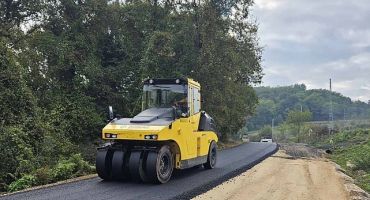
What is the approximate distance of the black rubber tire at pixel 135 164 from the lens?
1034 centimetres

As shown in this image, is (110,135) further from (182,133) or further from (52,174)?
(52,174)

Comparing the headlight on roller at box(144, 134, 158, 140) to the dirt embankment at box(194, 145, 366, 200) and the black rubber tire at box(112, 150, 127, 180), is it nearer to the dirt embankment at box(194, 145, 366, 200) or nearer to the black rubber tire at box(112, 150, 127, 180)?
the black rubber tire at box(112, 150, 127, 180)

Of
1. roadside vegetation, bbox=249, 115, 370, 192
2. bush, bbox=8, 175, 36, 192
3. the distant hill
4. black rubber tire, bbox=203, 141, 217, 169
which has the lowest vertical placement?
roadside vegetation, bbox=249, 115, 370, 192

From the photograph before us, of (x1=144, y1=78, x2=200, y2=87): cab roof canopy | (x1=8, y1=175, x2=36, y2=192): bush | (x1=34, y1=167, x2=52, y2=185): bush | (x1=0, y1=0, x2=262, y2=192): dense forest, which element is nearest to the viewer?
(x1=8, y1=175, x2=36, y2=192): bush

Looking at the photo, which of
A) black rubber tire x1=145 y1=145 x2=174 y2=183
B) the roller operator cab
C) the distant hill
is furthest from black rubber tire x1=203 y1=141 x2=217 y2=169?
the distant hill

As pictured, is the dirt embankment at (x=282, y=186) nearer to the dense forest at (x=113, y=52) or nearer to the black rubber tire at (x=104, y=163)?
the black rubber tire at (x=104, y=163)

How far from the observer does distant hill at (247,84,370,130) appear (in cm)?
11009

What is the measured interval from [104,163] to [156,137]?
163cm

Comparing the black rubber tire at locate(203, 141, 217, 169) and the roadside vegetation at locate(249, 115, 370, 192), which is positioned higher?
the black rubber tire at locate(203, 141, 217, 169)

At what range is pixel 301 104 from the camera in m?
108

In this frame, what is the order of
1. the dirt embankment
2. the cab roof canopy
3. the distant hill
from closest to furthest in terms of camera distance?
the dirt embankment, the cab roof canopy, the distant hill

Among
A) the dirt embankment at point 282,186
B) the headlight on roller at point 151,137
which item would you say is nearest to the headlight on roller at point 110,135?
the headlight on roller at point 151,137

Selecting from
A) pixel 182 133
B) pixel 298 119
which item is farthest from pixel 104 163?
pixel 298 119

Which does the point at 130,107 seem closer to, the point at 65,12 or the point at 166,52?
the point at 166,52
